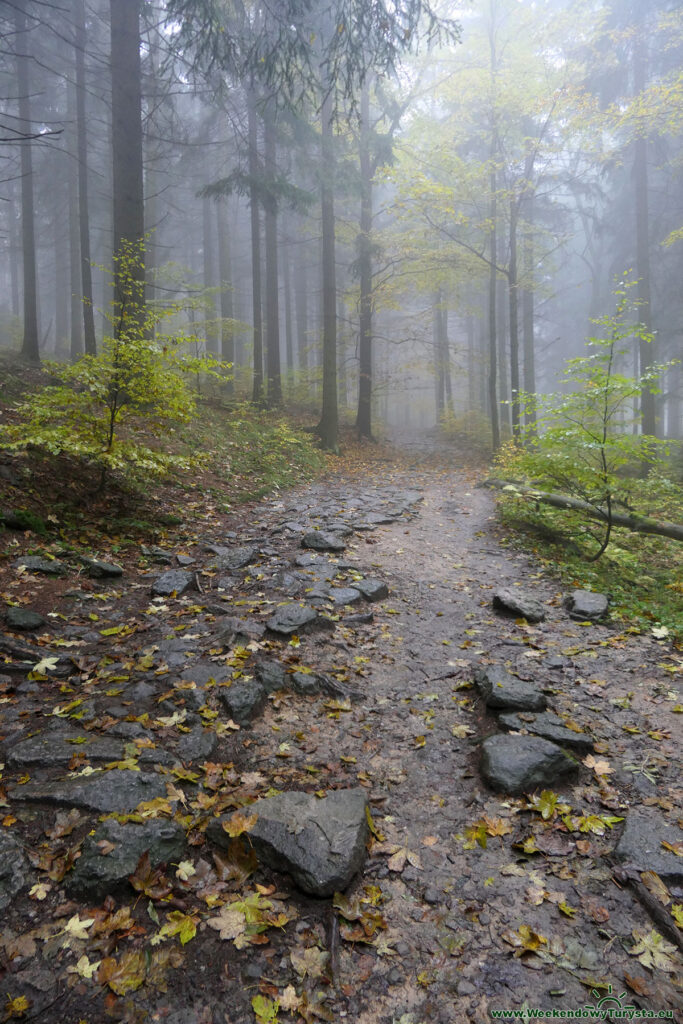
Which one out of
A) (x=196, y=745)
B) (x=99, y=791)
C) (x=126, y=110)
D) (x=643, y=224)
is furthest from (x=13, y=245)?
(x=99, y=791)

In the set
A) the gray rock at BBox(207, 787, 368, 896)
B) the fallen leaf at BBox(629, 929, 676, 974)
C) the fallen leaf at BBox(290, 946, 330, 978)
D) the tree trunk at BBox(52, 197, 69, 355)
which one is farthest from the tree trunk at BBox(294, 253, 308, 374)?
the fallen leaf at BBox(629, 929, 676, 974)

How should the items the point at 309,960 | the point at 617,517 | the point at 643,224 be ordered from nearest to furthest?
the point at 309,960, the point at 617,517, the point at 643,224

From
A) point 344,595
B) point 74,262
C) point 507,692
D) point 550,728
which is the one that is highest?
point 74,262

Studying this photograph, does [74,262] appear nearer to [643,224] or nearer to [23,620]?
[643,224]

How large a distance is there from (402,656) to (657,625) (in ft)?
8.78

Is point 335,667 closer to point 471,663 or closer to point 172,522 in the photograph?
point 471,663

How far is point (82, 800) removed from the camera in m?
2.50

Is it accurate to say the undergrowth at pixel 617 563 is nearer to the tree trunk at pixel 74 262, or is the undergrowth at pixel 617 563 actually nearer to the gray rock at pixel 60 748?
the gray rock at pixel 60 748

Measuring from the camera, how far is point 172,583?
16.8 ft

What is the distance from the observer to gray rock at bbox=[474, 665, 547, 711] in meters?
3.57

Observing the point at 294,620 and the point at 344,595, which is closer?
the point at 294,620

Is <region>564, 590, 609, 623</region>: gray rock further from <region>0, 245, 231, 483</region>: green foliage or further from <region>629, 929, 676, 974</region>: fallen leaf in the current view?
<region>0, 245, 231, 483</region>: green foliage

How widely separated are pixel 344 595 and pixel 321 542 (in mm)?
1475

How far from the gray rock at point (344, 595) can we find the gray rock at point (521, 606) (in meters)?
1.53
